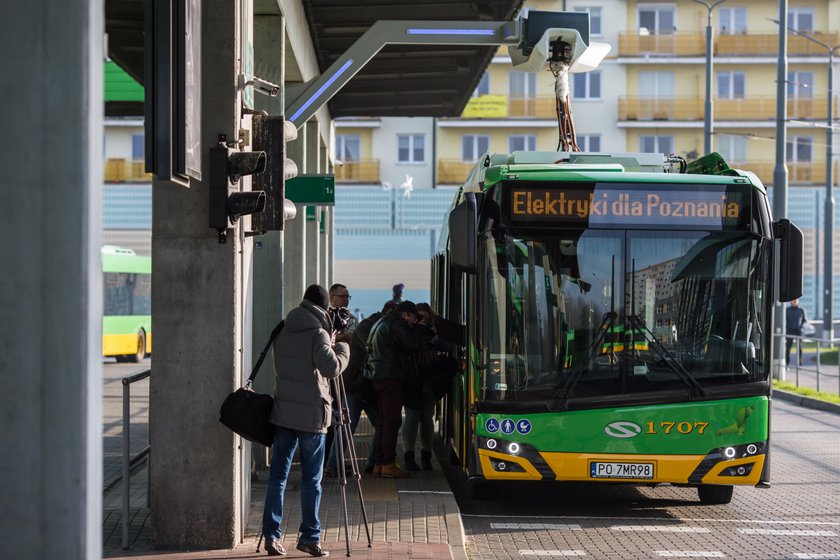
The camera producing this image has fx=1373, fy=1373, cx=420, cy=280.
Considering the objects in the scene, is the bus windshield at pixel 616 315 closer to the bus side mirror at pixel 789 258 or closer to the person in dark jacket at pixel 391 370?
the bus side mirror at pixel 789 258

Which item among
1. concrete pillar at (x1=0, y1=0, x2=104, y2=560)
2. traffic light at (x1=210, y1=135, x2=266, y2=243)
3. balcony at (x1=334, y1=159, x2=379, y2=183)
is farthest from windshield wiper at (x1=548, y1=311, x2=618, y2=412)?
balcony at (x1=334, y1=159, x2=379, y2=183)

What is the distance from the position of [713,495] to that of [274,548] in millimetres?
5269

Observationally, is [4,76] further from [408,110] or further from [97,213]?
[408,110]

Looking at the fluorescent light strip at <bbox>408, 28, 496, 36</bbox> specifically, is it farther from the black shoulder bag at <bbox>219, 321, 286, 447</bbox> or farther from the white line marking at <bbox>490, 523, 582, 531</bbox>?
the black shoulder bag at <bbox>219, 321, 286, 447</bbox>

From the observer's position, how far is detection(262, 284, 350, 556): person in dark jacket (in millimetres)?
8648

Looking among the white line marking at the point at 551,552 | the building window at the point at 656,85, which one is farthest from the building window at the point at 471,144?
the white line marking at the point at 551,552

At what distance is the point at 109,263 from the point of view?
38.3m

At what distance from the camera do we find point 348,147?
203 feet

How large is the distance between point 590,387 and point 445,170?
49916 mm

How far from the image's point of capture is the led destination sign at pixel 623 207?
11328mm

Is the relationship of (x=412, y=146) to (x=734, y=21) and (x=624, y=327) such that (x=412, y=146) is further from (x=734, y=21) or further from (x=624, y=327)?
(x=624, y=327)

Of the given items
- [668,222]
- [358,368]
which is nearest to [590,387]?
[668,222]

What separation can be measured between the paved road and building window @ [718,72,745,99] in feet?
160

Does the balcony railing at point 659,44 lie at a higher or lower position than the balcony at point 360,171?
higher
